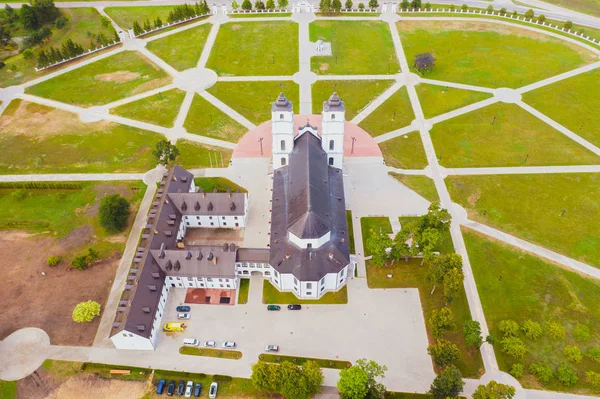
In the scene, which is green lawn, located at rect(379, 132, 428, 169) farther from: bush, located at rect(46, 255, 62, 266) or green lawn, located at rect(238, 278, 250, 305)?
bush, located at rect(46, 255, 62, 266)

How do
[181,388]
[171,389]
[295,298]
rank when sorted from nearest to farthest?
1. [171,389]
2. [181,388]
3. [295,298]

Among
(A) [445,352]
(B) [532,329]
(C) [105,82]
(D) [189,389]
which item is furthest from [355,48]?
(D) [189,389]

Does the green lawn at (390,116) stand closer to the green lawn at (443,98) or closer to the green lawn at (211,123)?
the green lawn at (443,98)

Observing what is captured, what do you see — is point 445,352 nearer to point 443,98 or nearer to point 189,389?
point 189,389

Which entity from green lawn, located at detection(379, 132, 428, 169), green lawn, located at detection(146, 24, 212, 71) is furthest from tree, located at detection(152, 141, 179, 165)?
green lawn, located at detection(379, 132, 428, 169)

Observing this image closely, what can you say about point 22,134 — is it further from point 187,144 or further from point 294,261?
point 294,261

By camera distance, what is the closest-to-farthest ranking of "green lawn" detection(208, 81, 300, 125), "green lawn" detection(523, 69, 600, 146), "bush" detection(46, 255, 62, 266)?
"bush" detection(46, 255, 62, 266) < "green lawn" detection(523, 69, 600, 146) < "green lawn" detection(208, 81, 300, 125)

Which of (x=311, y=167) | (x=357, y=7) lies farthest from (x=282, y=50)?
(x=311, y=167)
